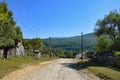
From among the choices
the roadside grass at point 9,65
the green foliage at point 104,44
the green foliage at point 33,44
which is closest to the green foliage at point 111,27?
the green foliage at point 104,44

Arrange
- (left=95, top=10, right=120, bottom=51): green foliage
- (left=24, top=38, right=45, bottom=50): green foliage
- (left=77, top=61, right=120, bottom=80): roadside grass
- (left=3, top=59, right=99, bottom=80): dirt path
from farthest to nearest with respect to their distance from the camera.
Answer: (left=24, top=38, right=45, bottom=50): green foliage < (left=95, top=10, right=120, bottom=51): green foliage < (left=77, top=61, right=120, bottom=80): roadside grass < (left=3, top=59, right=99, bottom=80): dirt path

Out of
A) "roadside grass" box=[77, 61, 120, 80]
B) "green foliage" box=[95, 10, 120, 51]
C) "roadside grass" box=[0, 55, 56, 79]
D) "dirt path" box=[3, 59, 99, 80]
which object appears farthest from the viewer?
"green foliage" box=[95, 10, 120, 51]

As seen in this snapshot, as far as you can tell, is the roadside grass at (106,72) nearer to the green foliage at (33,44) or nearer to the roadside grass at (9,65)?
the roadside grass at (9,65)

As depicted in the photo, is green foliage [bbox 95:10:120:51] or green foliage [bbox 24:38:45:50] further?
green foliage [bbox 24:38:45:50]

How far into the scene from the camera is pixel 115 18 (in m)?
62.3

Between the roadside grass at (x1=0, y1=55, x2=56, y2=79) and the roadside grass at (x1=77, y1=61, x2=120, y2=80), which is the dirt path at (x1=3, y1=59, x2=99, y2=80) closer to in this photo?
the roadside grass at (x1=0, y1=55, x2=56, y2=79)

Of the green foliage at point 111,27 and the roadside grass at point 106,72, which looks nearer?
the roadside grass at point 106,72

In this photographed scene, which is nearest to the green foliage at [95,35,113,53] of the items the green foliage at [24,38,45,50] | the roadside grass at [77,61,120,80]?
the roadside grass at [77,61,120,80]

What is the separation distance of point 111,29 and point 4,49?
78.8 ft

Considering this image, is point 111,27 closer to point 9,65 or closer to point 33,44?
point 9,65

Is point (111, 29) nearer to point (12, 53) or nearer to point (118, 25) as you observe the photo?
point (118, 25)

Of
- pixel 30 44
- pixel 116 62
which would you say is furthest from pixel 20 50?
pixel 30 44

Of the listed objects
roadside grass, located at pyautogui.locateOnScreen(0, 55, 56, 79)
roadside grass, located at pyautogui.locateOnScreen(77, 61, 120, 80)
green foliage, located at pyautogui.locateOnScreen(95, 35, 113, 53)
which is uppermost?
green foliage, located at pyautogui.locateOnScreen(95, 35, 113, 53)

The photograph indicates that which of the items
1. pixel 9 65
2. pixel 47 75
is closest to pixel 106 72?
pixel 47 75
